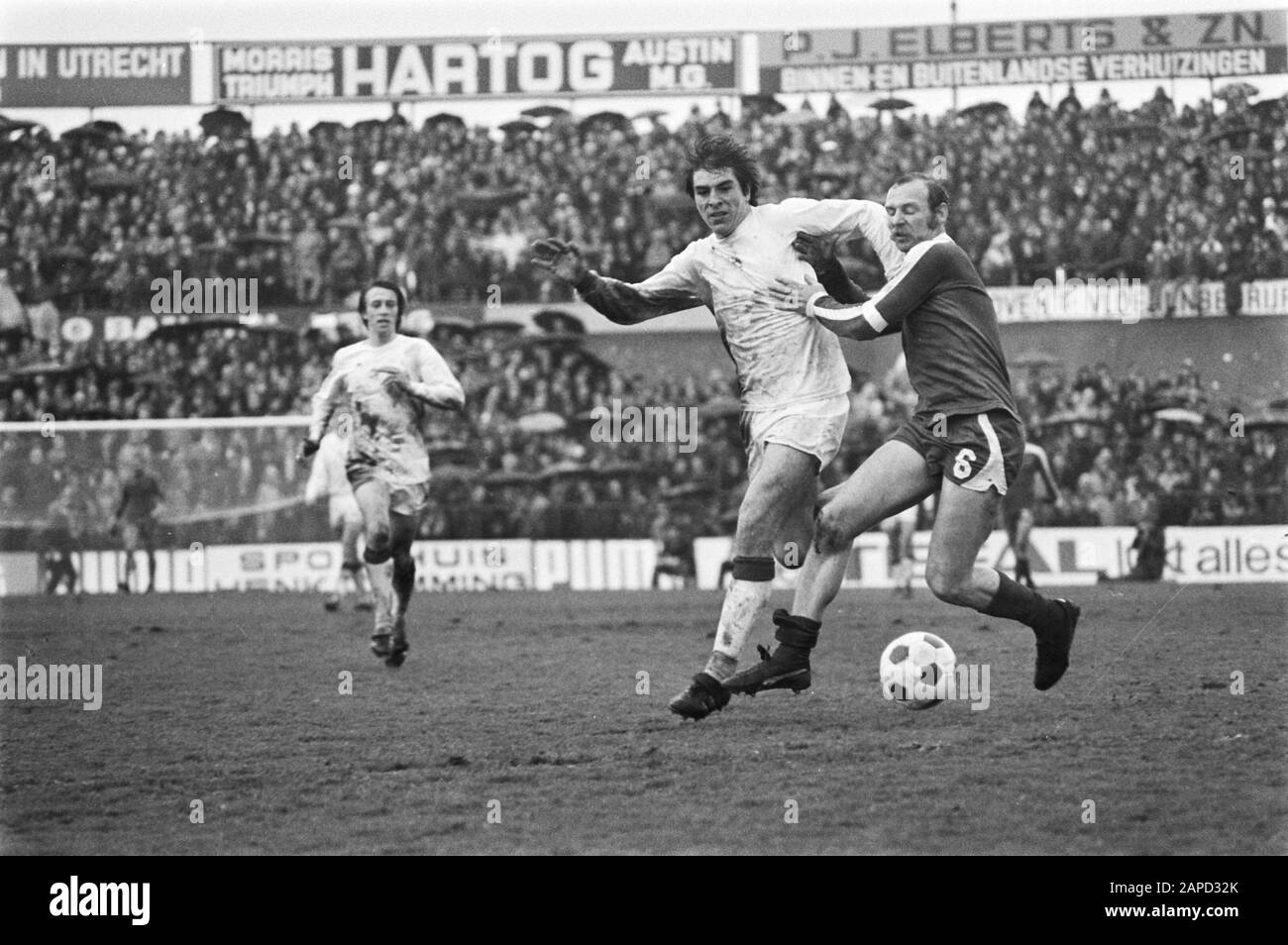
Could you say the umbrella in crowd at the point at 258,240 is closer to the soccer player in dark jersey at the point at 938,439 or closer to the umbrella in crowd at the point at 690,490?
the umbrella in crowd at the point at 690,490

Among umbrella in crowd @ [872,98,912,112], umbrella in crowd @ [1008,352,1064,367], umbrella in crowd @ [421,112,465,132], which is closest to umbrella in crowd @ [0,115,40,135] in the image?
umbrella in crowd @ [421,112,465,132]

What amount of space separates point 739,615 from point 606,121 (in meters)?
22.6

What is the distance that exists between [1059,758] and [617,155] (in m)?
22.8

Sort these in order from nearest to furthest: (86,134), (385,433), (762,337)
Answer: (762,337)
(385,433)
(86,134)

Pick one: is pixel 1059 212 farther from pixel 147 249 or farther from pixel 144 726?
pixel 144 726

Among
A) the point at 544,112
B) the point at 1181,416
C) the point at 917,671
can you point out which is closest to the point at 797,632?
the point at 917,671

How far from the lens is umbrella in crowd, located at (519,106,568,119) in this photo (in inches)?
1145

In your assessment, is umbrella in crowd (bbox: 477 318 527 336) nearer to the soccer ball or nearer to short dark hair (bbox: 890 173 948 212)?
the soccer ball

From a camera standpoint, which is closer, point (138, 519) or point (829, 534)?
point (829, 534)

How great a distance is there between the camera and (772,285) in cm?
746

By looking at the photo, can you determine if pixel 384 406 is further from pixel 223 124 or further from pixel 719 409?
pixel 223 124

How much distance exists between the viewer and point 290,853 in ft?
16.9

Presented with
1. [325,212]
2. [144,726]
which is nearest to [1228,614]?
[144,726]

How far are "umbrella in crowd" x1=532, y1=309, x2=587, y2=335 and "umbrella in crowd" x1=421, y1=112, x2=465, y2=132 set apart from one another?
516 centimetres
